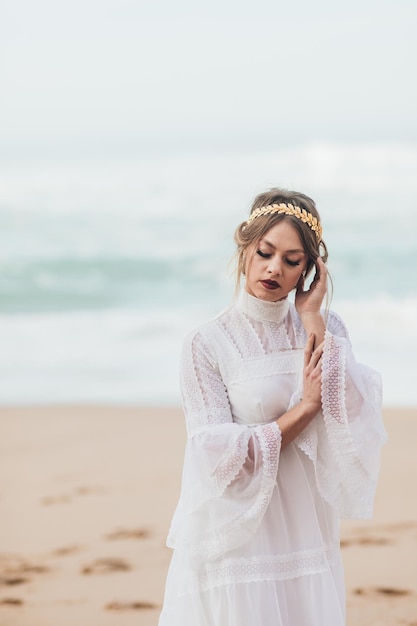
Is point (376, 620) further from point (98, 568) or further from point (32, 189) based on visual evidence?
point (32, 189)

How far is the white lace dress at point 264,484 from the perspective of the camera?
8.85ft

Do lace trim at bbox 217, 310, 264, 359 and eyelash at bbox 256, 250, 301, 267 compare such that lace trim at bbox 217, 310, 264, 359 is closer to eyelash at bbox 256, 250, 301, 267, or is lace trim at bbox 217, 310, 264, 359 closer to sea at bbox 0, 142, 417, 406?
eyelash at bbox 256, 250, 301, 267

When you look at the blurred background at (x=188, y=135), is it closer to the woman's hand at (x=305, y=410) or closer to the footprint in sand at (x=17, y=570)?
the footprint in sand at (x=17, y=570)

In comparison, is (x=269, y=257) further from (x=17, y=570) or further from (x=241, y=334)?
(x=17, y=570)

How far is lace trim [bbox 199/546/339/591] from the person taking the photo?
274 centimetres

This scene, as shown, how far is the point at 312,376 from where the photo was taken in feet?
8.82

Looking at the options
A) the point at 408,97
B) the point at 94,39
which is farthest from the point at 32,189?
the point at 408,97

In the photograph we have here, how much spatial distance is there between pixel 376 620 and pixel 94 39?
14.8 meters

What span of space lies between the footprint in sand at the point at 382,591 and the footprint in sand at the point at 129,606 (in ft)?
3.06

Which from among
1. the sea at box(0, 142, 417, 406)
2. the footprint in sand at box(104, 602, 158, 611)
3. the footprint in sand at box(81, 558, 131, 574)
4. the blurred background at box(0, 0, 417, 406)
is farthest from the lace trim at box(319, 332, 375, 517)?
the blurred background at box(0, 0, 417, 406)

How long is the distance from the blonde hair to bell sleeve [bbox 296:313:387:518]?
23 cm

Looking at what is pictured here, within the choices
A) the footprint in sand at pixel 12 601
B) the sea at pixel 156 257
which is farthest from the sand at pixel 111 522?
the sea at pixel 156 257

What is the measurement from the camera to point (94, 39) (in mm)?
17969

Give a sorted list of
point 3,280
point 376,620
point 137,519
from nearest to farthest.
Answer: point 376,620 < point 137,519 < point 3,280
